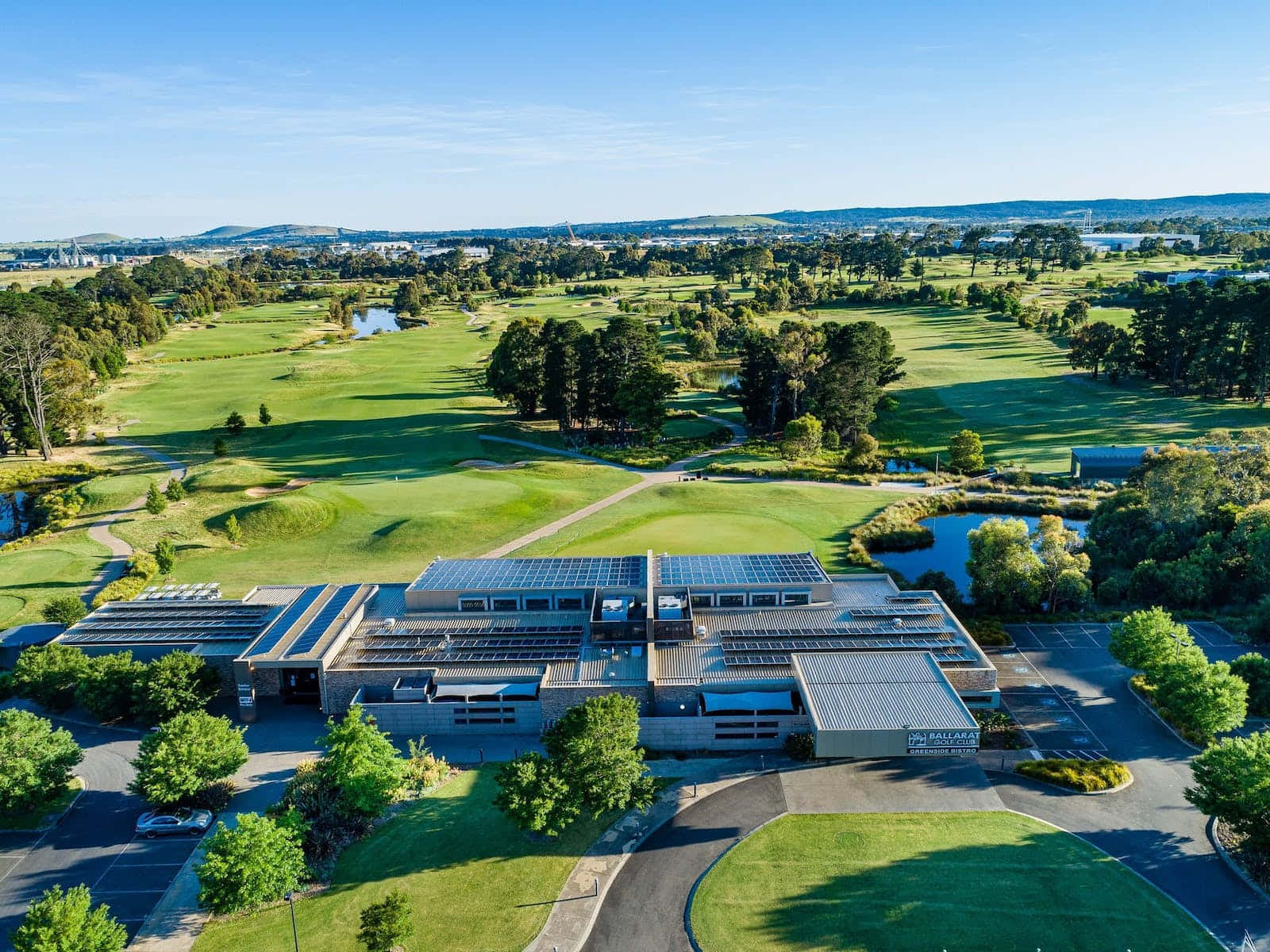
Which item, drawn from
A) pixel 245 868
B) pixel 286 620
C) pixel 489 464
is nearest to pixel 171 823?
pixel 245 868

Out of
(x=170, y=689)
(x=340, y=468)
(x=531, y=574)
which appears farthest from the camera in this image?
(x=340, y=468)

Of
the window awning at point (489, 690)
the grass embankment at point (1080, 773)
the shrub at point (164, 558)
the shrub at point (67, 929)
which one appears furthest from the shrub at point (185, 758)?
the grass embankment at point (1080, 773)

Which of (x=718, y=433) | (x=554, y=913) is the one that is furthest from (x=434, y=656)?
(x=718, y=433)

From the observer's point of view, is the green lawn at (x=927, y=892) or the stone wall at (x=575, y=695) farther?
the stone wall at (x=575, y=695)

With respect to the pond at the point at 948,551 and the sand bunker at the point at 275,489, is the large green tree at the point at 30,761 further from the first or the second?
the pond at the point at 948,551

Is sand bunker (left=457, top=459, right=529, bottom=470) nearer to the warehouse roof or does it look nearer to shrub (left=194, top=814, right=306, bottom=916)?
the warehouse roof

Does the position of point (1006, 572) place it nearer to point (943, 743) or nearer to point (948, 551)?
point (948, 551)
